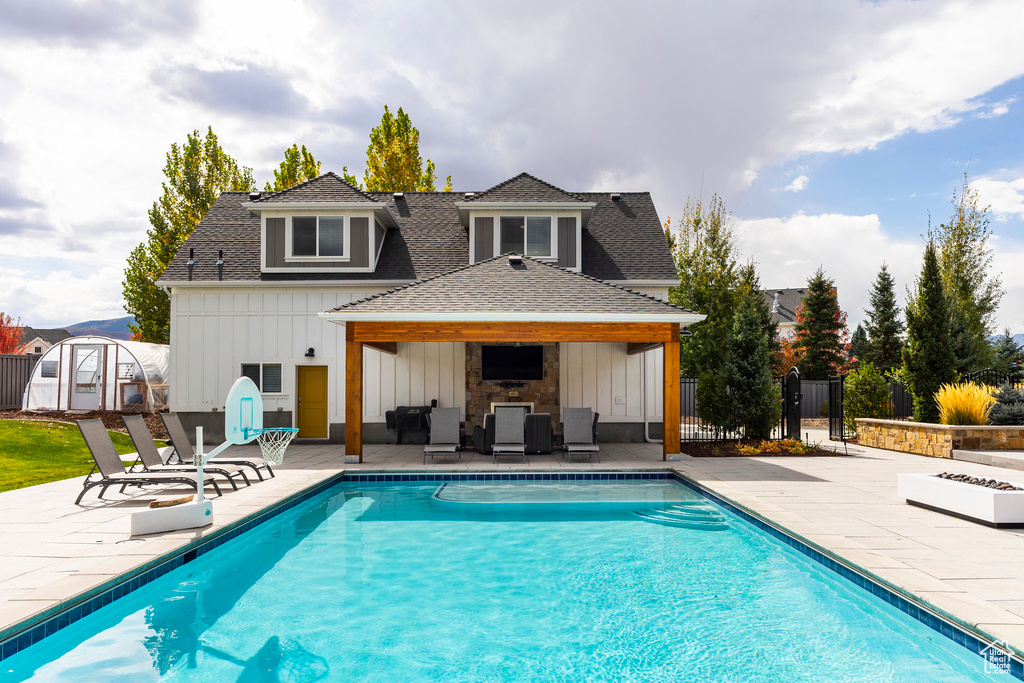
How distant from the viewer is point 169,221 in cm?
2548

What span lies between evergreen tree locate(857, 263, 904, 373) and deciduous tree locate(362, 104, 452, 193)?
2601 centimetres

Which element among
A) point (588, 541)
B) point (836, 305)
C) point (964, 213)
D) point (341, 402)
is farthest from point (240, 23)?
point (836, 305)

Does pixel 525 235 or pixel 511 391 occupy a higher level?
pixel 525 235

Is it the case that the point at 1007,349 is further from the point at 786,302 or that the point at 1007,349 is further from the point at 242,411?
the point at 242,411

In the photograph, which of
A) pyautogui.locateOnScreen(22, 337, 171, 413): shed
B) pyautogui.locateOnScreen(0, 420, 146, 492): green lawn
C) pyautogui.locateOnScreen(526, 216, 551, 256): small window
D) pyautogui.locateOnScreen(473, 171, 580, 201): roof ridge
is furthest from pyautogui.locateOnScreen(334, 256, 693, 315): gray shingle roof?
pyautogui.locateOnScreen(22, 337, 171, 413): shed

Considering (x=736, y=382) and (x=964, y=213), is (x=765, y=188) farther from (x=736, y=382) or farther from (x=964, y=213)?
(x=964, y=213)

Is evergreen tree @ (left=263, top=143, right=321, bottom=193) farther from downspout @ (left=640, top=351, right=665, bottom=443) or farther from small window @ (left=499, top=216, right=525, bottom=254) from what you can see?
downspout @ (left=640, top=351, right=665, bottom=443)

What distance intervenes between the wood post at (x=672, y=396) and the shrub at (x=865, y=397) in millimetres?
7364

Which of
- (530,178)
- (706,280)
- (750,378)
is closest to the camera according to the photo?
(750,378)

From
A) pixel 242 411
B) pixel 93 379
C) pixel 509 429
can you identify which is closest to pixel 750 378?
pixel 509 429

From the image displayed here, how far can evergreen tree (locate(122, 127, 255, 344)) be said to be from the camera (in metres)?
25.2

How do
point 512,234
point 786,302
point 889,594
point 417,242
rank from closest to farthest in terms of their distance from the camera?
1. point 889,594
2. point 512,234
3. point 417,242
4. point 786,302

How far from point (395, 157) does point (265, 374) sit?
15.9 metres

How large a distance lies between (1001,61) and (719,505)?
44.7ft
